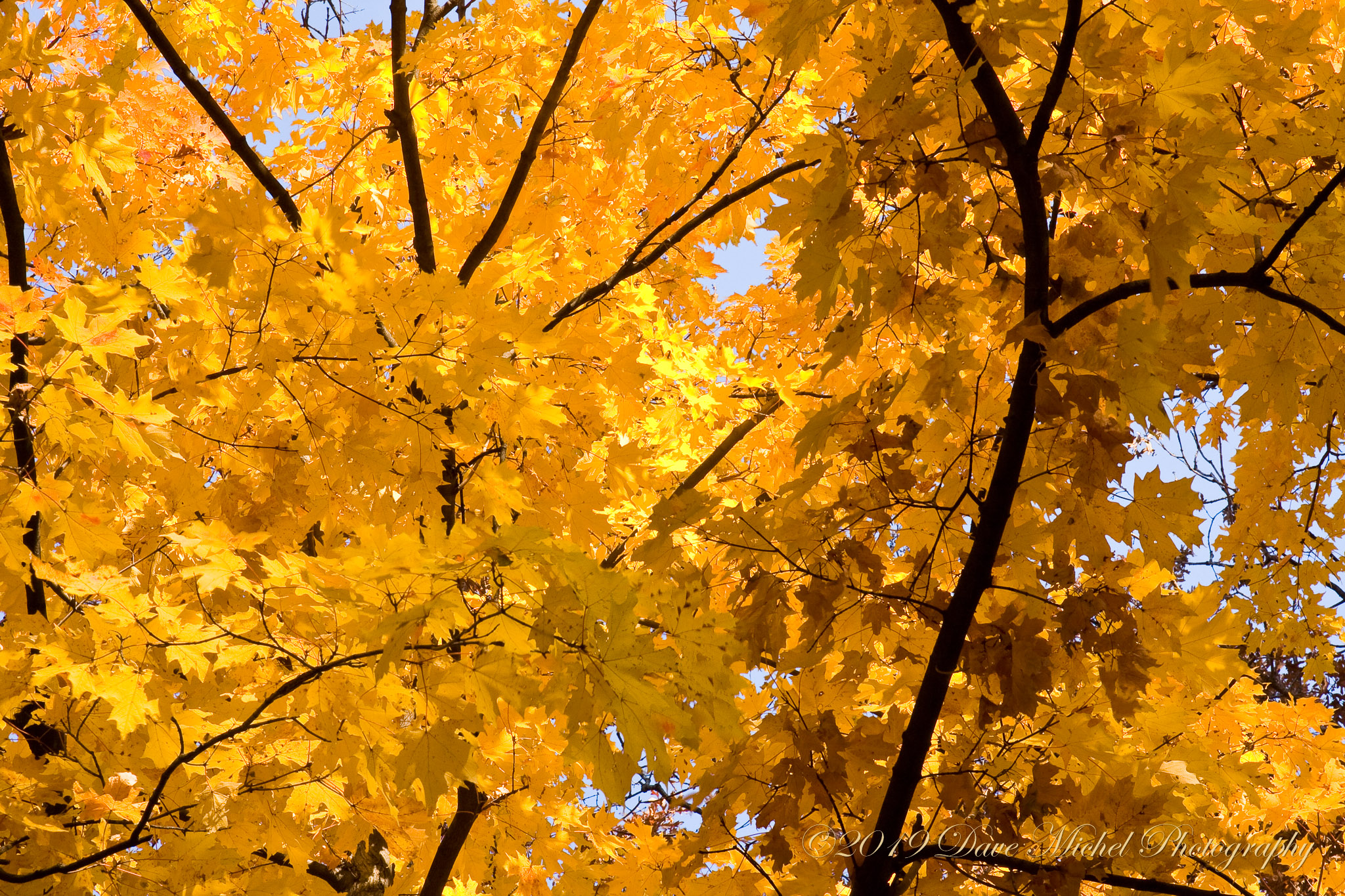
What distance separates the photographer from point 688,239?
4.92 m

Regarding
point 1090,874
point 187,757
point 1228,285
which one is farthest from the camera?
point 187,757

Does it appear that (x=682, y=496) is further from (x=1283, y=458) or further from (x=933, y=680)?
(x=1283, y=458)

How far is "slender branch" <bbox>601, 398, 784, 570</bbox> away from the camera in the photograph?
401cm

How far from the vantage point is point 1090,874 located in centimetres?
198

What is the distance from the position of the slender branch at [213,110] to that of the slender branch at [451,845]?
218 cm

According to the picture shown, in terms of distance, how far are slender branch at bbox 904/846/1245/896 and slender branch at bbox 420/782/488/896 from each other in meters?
1.80

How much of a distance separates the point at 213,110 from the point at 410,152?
28.5 inches

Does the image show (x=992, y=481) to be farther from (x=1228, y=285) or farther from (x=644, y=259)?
(x=644, y=259)

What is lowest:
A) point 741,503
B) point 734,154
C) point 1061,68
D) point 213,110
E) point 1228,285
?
point 1228,285

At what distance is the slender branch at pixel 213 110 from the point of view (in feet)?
10.5

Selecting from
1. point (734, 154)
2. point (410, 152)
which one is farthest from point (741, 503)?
point (410, 152)

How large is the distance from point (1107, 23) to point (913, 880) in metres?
2.21

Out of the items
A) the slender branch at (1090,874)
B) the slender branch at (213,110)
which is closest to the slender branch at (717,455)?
the slender branch at (213,110)

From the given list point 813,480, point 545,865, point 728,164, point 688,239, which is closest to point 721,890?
point 545,865
